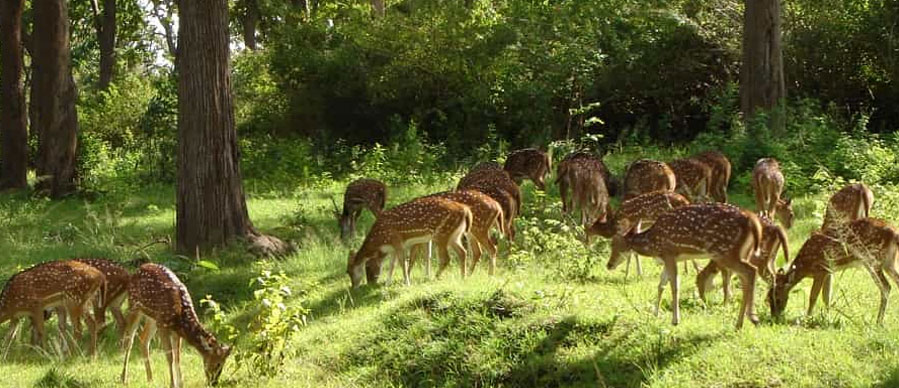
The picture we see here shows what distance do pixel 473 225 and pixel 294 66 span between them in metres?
14.9

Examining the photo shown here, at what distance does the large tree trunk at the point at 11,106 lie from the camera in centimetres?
2395

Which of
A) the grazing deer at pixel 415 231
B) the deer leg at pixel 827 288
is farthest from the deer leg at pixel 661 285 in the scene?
the grazing deer at pixel 415 231

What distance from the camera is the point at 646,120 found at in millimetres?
22641

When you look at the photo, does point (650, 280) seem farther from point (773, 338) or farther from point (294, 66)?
point (294, 66)

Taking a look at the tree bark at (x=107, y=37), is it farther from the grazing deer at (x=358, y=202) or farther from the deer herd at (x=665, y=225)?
the grazing deer at (x=358, y=202)

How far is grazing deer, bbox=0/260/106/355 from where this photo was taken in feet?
33.8

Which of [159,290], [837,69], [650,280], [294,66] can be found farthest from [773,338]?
[294,66]

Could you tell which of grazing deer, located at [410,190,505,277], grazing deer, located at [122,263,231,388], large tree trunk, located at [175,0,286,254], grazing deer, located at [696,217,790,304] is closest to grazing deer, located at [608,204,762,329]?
grazing deer, located at [696,217,790,304]

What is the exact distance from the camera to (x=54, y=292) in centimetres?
1034

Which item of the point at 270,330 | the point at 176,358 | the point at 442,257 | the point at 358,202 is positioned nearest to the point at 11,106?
the point at 358,202

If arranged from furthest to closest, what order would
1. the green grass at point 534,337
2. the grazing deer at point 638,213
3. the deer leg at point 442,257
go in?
the deer leg at point 442,257 < the grazing deer at point 638,213 < the green grass at point 534,337

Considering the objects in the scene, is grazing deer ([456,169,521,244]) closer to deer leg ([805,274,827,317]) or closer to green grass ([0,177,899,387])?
green grass ([0,177,899,387])

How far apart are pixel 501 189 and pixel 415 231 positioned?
2120mm

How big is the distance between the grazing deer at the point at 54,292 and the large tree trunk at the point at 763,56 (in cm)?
1231
